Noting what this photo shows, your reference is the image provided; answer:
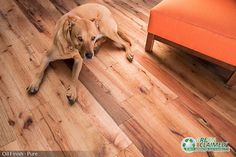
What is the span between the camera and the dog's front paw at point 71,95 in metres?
1.54

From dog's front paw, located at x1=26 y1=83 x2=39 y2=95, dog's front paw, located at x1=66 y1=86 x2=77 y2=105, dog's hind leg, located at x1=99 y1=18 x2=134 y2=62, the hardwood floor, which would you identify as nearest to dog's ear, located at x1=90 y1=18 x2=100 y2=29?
dog's hind leg, located at x1=99 y1=18 x2=134 y2=62

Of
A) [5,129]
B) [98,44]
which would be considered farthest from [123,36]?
[5,129]

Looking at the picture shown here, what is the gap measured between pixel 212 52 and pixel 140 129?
0.81 metres

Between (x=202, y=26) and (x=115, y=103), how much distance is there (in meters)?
0.85

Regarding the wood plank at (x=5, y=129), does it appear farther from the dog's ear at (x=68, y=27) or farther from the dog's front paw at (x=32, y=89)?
the dog's ear at (x=68, y=27)

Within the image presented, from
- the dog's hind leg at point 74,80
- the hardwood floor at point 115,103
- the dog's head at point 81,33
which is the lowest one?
the hardwood floor at point 115,103

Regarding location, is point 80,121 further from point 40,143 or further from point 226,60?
point 226,60

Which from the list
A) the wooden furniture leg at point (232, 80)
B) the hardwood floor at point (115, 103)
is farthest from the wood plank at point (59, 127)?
the wooden furniture leg at point (232, 80)

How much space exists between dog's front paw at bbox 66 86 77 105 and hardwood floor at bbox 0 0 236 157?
1.7 inches

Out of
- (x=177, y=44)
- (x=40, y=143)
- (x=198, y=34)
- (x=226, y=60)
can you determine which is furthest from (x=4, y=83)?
(x=226, y=60)

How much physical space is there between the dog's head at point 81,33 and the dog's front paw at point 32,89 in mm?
445

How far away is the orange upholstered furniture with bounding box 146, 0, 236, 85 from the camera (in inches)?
56.8

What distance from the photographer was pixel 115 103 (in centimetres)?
157

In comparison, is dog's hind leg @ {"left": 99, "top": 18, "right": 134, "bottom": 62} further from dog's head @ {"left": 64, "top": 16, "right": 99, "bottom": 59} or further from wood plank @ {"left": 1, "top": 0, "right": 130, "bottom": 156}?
wood plank @ {"left": 1, "top": 0, "right": 130, "bottom": 156}
